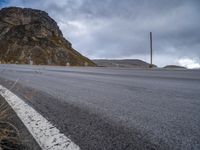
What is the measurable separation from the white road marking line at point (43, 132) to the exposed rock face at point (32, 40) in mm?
87969

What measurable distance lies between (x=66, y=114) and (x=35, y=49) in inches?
4058

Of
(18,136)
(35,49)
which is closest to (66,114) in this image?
(18,136)

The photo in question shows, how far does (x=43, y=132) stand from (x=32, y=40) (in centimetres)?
10846

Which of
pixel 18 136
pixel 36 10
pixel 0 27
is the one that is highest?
pixel 36 10

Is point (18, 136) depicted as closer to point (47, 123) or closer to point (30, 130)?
point (30, 130)

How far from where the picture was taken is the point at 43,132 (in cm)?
215

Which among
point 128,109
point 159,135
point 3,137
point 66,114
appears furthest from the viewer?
point 128,109

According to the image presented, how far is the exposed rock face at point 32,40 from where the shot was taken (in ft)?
326

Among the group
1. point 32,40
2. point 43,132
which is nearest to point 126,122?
point 43,132

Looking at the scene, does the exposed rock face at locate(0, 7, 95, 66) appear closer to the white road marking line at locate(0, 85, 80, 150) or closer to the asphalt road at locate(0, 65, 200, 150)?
the asphalt road at locate(0, 65, 200, 150)

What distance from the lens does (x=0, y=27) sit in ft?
396

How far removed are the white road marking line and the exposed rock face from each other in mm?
87969

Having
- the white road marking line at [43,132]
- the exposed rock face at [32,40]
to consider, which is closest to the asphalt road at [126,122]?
the white road marking line at [43,132]

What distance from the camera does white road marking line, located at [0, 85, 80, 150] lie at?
1842 mm
